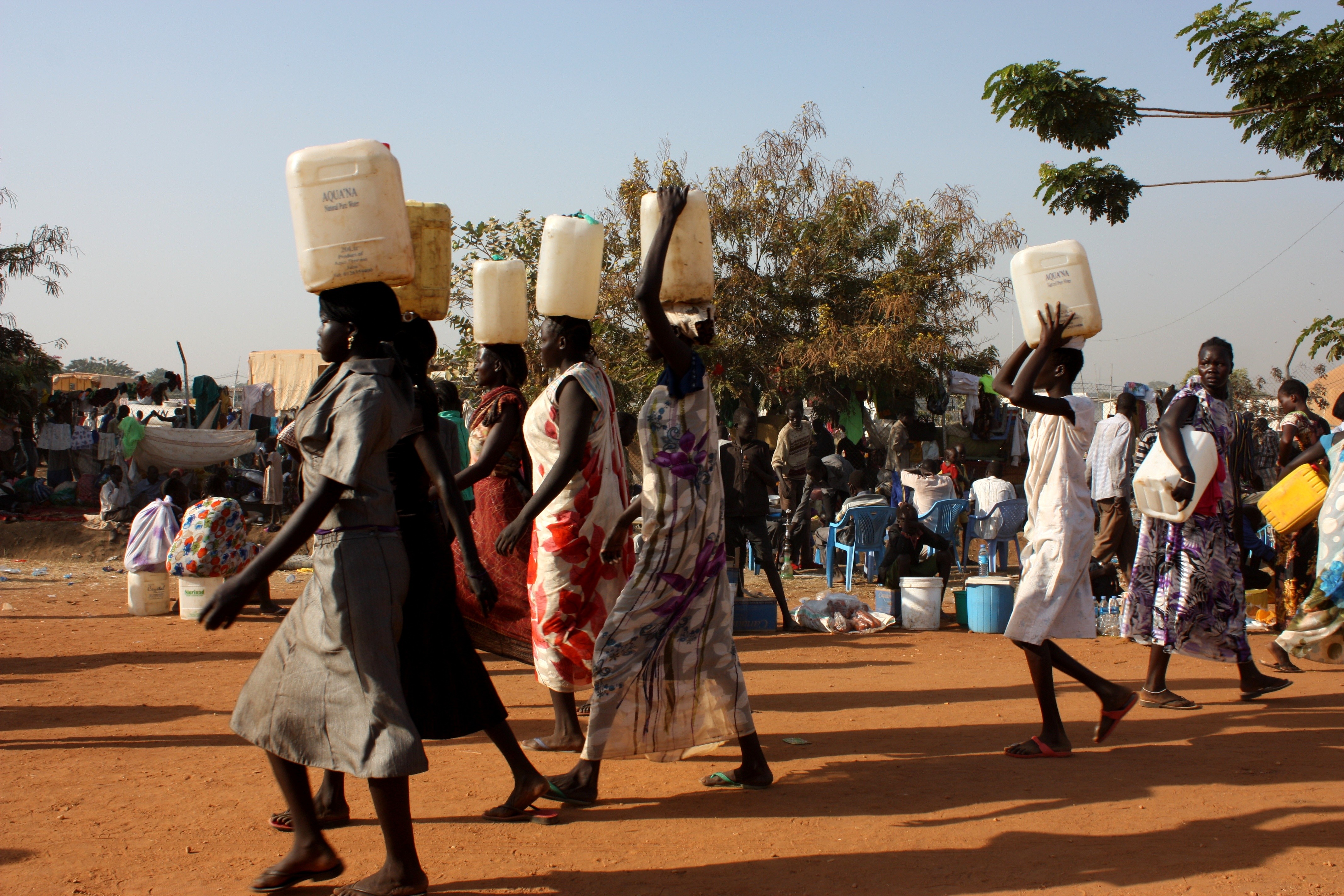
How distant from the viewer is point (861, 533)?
10539mm

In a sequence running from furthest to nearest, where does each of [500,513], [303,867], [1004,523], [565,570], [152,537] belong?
1. [1004,523]
2. [152,537]
3. [500,513]
4. [565,570]
5. [303,867]

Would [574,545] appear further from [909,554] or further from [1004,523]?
[1004,523]

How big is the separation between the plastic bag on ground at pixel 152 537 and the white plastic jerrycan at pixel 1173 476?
26.4 ft

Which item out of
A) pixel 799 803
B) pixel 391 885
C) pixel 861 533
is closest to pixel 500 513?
pixel 799 803

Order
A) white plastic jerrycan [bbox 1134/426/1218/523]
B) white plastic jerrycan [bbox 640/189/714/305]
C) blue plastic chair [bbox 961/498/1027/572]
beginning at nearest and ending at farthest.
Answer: white plastic jerrycan [bbox 640/189/714/305], white plastic jerrycan [bbox 1134/426/1218/523], blue plastic chair [bbox 961/498/1027/572]

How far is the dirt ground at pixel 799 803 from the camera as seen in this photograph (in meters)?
3.14

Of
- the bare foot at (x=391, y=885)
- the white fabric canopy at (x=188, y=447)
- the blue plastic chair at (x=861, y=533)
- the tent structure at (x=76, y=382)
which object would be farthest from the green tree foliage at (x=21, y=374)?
the bare foot at (x=391, y=885)

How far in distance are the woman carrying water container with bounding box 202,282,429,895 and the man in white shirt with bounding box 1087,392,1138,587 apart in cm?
763

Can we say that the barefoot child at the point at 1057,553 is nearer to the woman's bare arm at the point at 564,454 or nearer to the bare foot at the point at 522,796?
the woman's bare arm at the point at 564,454

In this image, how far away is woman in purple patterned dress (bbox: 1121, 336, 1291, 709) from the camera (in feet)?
18.1

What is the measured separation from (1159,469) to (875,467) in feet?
42.9

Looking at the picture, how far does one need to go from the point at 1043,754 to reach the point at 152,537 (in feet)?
26.4

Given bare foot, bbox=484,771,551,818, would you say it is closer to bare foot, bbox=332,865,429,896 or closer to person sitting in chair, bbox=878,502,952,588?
bare foot, bbox=332,865,429,896

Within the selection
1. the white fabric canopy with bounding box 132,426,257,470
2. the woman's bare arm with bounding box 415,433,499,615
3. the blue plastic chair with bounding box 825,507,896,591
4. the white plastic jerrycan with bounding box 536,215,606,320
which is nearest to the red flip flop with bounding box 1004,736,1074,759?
the woman's bare arm with bounding box 415,433,499,615
